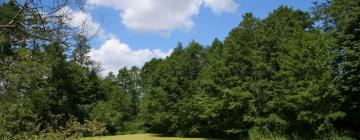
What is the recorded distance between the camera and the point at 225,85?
4578cm

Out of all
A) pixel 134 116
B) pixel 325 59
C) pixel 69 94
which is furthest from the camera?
pixel 134 116

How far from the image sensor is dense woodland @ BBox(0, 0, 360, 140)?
32.4ft

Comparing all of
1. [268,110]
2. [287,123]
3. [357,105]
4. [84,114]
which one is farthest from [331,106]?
[84,114]

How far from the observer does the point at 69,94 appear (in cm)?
5416

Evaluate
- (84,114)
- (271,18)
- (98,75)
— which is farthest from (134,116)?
(271,18)

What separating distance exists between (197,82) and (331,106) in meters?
25.6

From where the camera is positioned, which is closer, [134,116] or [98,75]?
[98,75]

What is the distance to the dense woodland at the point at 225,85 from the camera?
32.4ft

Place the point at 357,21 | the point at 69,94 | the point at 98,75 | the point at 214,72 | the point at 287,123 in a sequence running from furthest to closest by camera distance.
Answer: the point at 98,75
the point at 69,94
the point at 214,72
the point at 287,123
the point at 357,21

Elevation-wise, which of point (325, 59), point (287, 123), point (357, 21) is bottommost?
point (287, 123)

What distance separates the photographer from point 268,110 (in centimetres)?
3884

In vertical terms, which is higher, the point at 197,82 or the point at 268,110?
the point at 197,82

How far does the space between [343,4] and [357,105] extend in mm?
7031

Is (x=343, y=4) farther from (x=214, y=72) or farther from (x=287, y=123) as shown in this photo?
(x=214, y=72)
